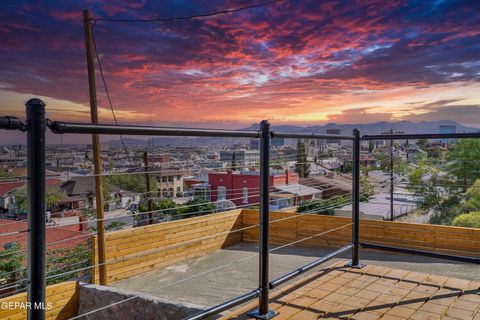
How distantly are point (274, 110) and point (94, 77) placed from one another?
10362mm

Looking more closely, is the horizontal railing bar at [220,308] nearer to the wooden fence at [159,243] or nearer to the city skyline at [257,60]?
the wooden fence at [159,243]

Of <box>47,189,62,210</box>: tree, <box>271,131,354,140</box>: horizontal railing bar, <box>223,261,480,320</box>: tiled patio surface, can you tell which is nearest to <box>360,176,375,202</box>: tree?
<box>223,261,480,320</box>: tiled patio surface

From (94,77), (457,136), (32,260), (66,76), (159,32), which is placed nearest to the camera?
(32,260)

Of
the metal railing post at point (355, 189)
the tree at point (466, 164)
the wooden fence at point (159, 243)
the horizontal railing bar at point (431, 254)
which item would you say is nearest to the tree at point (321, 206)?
the metal railing post at point (355, 189)

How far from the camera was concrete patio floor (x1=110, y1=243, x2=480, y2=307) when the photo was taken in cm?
530

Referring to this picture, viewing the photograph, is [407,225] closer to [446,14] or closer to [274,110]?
[446,14]

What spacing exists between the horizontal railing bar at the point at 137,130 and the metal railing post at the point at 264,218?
6 centimetres

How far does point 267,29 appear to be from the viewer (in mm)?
10492

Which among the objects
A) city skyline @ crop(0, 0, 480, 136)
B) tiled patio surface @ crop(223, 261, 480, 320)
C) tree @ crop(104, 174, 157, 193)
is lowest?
tree @ crop(104, 174, 157, 193)

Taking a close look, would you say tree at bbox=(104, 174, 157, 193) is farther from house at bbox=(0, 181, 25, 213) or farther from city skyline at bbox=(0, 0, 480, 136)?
house at bbox=(0, 181, 25, 213)

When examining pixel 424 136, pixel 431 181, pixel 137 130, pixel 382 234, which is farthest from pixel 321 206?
pixel 137 130

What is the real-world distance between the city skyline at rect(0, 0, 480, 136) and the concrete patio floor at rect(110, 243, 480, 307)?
120 inches

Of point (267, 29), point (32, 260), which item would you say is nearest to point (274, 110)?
point (267, 29)

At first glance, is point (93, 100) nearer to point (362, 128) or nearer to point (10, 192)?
point (10, 192)
